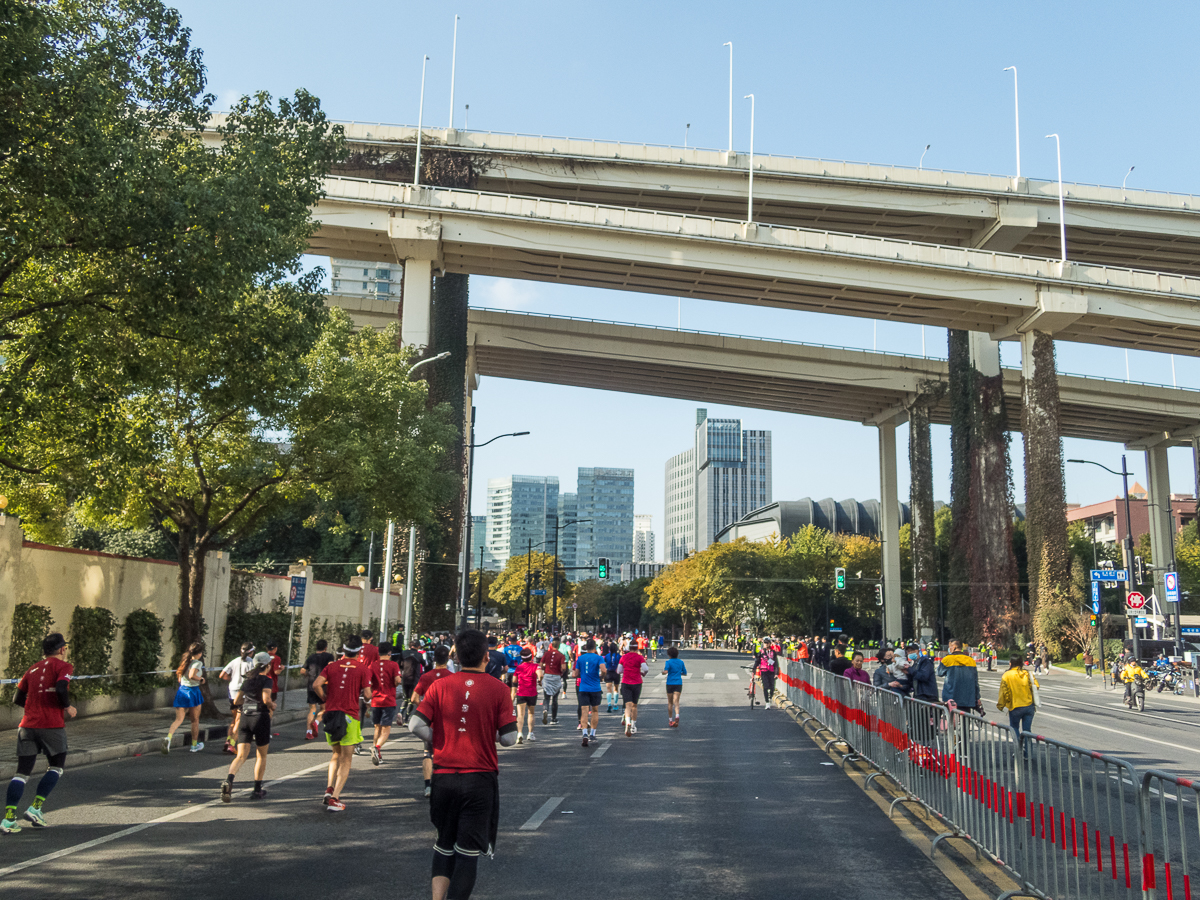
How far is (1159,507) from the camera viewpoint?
7231 cm

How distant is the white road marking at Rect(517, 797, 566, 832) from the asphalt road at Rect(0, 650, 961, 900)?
0.07ft

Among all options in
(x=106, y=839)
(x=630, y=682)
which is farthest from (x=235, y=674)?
(x=106, y=839)

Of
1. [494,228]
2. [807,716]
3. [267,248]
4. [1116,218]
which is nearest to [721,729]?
[807,716]

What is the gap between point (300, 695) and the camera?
86.3ft

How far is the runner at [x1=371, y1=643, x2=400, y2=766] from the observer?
14.2 metres

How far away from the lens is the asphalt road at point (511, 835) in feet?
23.6

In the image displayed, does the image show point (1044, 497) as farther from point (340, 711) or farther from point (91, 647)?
point (340, 711)

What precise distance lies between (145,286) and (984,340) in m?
52.3

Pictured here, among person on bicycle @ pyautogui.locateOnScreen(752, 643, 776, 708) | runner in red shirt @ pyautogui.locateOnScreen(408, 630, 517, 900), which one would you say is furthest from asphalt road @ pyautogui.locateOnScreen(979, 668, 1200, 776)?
runner in red shirt @ pyautogui.locateOnScreen(408, 630, 517, 900)

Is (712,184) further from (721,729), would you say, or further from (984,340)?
(721,729)

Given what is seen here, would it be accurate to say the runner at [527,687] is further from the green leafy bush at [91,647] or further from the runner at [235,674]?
the green leafy bush at [91,647]

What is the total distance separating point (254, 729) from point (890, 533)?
64.3 m

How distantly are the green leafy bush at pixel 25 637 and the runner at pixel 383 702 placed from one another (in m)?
6.76

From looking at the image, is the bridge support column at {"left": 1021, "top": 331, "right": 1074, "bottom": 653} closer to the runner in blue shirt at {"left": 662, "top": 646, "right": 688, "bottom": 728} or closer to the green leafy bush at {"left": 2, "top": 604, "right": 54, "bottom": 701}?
the runner in blue shirt at {"left": 662, "top": 646, "right": 688, "bottom": 728}
